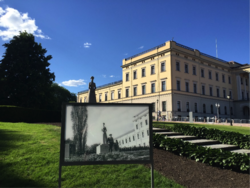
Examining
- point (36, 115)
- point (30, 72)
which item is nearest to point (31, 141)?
point (36, 115)

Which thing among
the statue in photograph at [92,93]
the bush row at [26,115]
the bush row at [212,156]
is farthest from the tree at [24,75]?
the bush row at [212,156]

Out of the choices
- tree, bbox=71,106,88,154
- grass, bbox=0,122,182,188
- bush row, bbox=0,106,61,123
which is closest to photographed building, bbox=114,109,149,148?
tree, bbox=71,106,88,154

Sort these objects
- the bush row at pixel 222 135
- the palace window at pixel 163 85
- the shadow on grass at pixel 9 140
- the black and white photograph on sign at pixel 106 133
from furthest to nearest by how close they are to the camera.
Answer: the palace window at pixel 163 85 < the bush row at pixel 222 135 < the shadow on grass at pixel 9 140 < the black and white photograph on sign at pixel 106 133

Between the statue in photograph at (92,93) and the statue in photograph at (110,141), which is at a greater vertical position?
the statue in photograph at (92,93)

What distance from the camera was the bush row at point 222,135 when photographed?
820cm

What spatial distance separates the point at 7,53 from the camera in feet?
84.1

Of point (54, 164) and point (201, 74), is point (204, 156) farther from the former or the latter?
point (201, 74)

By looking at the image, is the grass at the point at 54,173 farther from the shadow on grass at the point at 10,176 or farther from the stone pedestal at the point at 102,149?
the stone pedestal at the point at 102,149

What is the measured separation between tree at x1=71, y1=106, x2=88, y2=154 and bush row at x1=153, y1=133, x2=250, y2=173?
4029 mm

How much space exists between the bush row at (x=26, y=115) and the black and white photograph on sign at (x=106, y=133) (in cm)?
1413

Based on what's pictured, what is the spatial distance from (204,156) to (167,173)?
169cm

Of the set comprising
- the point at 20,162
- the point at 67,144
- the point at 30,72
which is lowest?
the point at 20,162

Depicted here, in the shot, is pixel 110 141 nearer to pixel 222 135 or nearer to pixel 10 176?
pixel 10 176

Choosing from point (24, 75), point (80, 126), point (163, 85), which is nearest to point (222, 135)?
point (80, 126)
